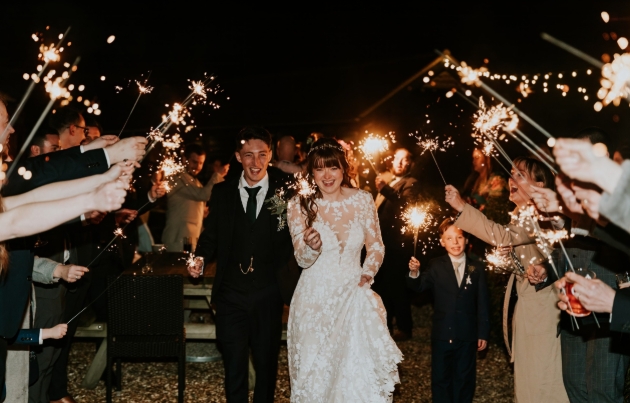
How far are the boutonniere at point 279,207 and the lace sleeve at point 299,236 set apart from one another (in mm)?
152

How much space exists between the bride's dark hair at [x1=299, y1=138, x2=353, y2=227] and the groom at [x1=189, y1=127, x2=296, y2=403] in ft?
1.18

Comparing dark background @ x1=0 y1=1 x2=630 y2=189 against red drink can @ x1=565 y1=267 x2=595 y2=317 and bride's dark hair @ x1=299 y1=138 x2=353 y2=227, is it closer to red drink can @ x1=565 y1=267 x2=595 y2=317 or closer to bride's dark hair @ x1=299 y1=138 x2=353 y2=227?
bride's dark hair @ x1=299 y1=138 x2=353 y2=227

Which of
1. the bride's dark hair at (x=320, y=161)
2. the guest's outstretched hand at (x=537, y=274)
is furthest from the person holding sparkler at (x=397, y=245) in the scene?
the guest's outstretched hand at (x=537, y=274)

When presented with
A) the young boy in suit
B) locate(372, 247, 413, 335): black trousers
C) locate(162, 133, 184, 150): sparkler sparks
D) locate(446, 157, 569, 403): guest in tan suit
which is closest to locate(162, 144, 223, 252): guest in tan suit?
locate(162, 133, 184, 150): sparkler sparks

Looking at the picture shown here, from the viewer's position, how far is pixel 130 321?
568 cm

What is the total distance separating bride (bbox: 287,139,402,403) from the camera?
454cm

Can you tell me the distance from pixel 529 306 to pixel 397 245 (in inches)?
113

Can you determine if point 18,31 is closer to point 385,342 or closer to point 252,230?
point 252,230

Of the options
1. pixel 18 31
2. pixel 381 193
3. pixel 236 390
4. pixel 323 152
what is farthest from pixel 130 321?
pixel 18 31

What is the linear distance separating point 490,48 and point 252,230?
7.39 metres

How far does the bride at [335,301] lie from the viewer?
454 centimetres

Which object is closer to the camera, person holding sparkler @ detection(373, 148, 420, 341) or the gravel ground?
the gravel ground

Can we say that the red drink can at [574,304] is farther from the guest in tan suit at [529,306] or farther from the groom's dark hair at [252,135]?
the groom's dark hair at [252,135]

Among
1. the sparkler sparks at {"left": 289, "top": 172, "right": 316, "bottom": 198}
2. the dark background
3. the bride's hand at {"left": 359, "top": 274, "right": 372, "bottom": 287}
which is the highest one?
the dark background
